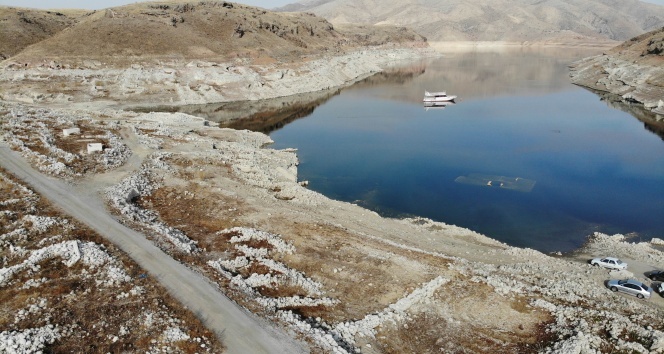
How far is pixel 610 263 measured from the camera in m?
31.1

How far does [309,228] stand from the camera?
108ft

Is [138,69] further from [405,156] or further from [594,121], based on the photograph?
[594,121]

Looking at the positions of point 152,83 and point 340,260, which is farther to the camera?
point 152,83

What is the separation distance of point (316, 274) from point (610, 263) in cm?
2108

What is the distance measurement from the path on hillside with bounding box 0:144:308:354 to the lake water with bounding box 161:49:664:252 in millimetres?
24042

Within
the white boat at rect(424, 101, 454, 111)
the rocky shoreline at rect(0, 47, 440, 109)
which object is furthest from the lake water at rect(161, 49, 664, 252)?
the rocky shoreline at rect(0, 47, 440, 109)

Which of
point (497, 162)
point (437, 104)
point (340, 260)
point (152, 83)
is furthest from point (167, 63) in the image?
point (340, 260)

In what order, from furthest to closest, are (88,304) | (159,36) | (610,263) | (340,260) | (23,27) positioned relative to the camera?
1. (23,27)
2. (159,36)
3. (610,263)
4. (340,260)
5. (88,304)

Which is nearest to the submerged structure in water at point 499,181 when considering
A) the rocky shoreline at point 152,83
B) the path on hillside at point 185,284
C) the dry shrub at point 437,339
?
the dry shrub at point 437,339

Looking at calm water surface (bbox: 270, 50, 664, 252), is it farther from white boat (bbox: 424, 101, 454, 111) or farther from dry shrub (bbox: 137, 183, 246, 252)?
dry shrub (bbox: 137, 183, 246, 252)

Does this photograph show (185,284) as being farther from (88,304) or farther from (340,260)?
(340,260)

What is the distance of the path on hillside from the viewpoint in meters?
19.2

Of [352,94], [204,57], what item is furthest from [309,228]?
[204,57]

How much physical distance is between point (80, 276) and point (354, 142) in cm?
5277
